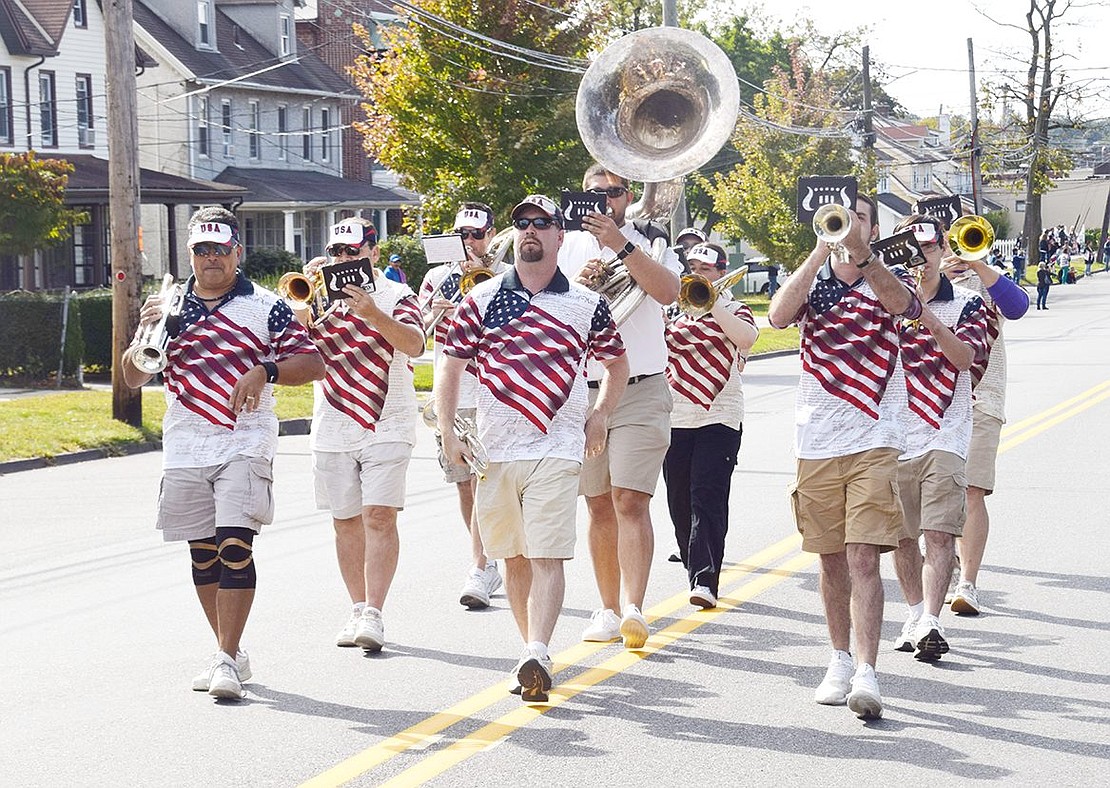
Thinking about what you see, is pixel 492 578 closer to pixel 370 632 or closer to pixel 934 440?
pixel 370 632

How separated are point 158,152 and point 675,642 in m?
41.5

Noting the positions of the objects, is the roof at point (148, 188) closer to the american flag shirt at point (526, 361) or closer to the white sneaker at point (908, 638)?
the american flag shirt at point (526, 361)

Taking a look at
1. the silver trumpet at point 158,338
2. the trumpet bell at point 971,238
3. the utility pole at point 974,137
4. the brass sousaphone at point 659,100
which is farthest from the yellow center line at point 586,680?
the utility pole at point 974,137

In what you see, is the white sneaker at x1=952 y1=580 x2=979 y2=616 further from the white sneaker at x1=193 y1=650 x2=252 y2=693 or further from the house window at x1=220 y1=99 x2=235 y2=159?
the house window at x1=220 y1=99 x2=235 y2=159

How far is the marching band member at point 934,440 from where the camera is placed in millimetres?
7863

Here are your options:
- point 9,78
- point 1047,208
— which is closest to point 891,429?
point 9,78

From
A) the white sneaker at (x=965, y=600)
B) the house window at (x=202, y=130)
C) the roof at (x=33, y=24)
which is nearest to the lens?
the white sneaker at (x=965, y=600)

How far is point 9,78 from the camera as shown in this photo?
135ft

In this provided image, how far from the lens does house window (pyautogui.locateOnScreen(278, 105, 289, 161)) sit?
51562 mm

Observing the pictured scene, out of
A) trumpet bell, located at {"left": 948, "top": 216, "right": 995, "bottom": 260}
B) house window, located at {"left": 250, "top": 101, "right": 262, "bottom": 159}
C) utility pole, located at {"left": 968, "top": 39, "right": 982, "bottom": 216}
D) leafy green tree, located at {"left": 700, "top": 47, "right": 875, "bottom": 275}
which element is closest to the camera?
trumpet bell, located at {"left": 948, "top": 216, "right": 995, "bottom": 260}

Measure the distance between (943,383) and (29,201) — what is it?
23328 mm

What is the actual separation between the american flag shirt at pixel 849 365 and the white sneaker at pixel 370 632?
7.33 feet

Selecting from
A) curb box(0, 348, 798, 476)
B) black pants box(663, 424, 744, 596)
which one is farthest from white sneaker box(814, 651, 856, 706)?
curb box(0, 348, 798, 476)

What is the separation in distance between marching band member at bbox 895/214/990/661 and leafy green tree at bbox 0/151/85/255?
22562 millimetres
